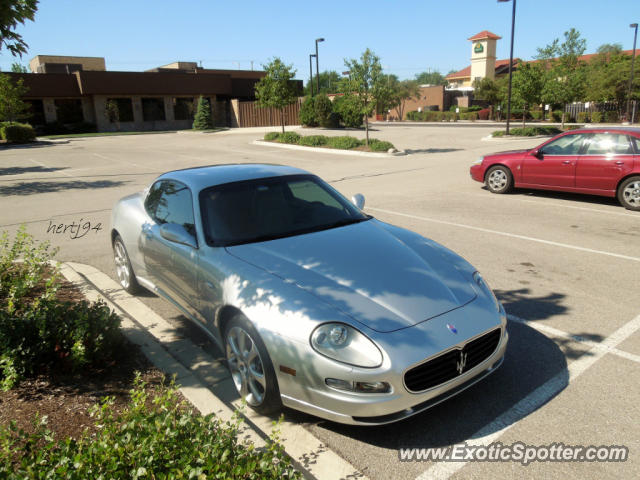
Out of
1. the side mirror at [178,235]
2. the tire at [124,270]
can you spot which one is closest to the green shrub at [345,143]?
the tire at [124,270]

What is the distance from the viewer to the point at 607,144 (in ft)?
33.9

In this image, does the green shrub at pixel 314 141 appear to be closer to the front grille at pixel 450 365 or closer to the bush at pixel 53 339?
the bush at pixel 53 339

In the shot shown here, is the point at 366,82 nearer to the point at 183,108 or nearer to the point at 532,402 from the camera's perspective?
the point at 532,402

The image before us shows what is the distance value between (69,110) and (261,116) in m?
16.4

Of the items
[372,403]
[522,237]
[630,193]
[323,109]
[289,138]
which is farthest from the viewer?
[323,109]

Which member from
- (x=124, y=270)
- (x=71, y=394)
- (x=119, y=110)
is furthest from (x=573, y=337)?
(x=119, y=110)

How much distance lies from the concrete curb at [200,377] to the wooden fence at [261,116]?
41.2 m

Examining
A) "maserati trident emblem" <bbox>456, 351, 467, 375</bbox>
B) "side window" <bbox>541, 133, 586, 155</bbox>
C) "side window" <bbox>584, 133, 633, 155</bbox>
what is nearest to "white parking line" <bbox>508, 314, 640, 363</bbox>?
"maserati trident emblem" <bbox>456, 351, 467, 375</bbox>

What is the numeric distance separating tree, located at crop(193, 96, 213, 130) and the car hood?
41.8 metres

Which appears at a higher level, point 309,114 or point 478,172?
point 309,114

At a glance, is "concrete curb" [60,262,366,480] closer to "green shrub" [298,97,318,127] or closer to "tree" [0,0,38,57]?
"tree" [0,0,38,57]

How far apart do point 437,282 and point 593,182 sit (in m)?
8.35

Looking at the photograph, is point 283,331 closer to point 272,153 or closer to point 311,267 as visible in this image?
point 311,267

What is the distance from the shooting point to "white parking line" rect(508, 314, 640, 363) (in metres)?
4.34
